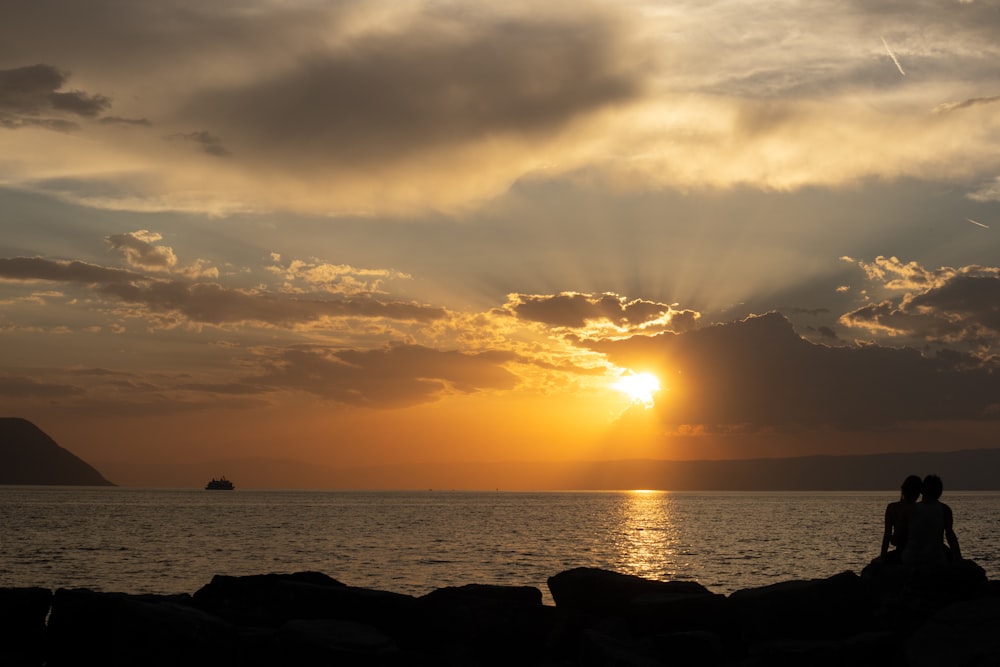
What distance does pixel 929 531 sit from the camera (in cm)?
1628

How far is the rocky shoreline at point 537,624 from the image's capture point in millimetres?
14234

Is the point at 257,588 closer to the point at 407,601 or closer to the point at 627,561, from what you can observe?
the point at 407,601

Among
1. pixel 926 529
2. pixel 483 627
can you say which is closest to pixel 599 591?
pixel 483 627

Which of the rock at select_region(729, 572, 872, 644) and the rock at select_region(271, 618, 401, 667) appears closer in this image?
the rock at select_region(271, 618, 401, 667)

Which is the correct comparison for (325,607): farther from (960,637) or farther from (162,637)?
(960,637)

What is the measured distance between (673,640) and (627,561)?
55.6m

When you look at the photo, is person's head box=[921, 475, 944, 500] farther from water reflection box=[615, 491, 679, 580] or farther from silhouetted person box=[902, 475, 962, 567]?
water reflection box=[615, 491, 679, 580]

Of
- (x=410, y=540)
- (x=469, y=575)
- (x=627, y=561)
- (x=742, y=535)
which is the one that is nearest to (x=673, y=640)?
(x=469, y=575)

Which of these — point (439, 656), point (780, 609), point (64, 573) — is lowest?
point (64, 573)

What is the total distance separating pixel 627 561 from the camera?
6981 cm

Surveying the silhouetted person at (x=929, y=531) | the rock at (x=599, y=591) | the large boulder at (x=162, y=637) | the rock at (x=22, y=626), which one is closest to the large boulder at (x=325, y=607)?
the large boulder at (x=162, y=637)

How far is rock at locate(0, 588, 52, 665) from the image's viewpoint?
17844 mm

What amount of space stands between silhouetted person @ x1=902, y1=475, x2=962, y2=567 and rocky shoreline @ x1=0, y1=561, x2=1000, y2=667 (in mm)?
417

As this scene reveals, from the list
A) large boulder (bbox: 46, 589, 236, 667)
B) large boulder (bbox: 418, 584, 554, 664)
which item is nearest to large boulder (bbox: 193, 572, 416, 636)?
large boulder (bbox: 418, 584, 554, 664)
